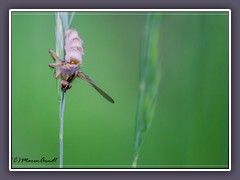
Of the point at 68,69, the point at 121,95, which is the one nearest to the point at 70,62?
the point at 68,69

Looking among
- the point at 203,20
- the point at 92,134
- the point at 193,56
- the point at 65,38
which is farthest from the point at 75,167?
the point at 203,20

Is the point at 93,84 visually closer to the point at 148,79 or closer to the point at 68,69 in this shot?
the point at 68,69

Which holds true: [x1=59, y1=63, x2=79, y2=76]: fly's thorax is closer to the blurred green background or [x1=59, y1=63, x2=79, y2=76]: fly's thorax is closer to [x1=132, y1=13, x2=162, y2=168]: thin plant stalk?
the blurred green background

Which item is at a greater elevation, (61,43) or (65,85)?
(61,43)

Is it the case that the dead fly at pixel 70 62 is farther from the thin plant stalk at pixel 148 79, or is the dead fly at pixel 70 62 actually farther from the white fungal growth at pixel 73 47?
the thin plant stalk at pixel 148 79

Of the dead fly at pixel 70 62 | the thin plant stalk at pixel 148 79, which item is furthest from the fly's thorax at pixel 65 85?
the thin plant stalk at pixel 148 79

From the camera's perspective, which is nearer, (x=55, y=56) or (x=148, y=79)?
(x=148, y=79)
